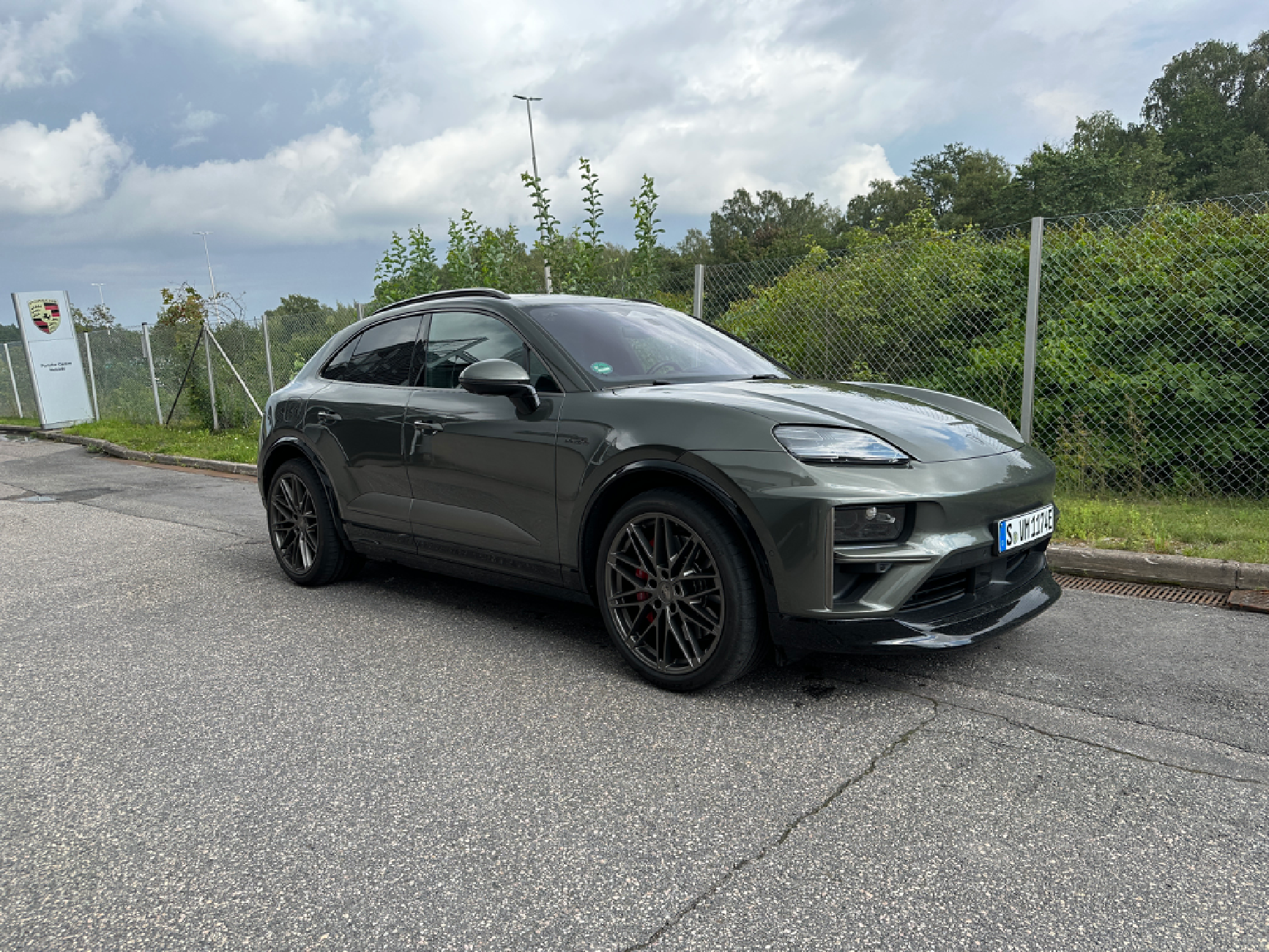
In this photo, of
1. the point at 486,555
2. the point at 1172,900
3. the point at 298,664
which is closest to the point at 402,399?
the point at 486,555

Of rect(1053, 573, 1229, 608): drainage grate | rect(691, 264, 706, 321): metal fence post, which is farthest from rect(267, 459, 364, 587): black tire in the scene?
rect(691, 264, 706, 321): metal fence post

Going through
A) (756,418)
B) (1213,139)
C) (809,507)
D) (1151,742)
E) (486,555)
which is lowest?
(1151,742)

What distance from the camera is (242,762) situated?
125 inches

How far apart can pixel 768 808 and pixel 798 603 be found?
0.77m

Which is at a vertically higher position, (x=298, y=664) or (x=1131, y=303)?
(x=1131, y=303)

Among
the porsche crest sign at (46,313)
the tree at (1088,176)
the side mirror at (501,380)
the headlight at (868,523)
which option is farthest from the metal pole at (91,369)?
the tree at (1088,176)

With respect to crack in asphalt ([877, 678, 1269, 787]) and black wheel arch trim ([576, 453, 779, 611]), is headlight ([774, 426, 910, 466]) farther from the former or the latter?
crack in asphalt ([877, 678, 1269, 787])

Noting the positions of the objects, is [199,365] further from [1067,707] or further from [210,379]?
[1067,707]

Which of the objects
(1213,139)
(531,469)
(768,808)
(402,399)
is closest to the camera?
(768,808)

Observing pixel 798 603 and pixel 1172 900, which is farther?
pixel 798 603

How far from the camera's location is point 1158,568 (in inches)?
205

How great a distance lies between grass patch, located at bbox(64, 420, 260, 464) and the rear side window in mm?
7138

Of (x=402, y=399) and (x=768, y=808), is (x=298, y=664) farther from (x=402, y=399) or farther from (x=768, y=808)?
(x=768, y=808)

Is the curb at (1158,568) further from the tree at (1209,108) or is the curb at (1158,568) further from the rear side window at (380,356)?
the tree at (1209,108)
